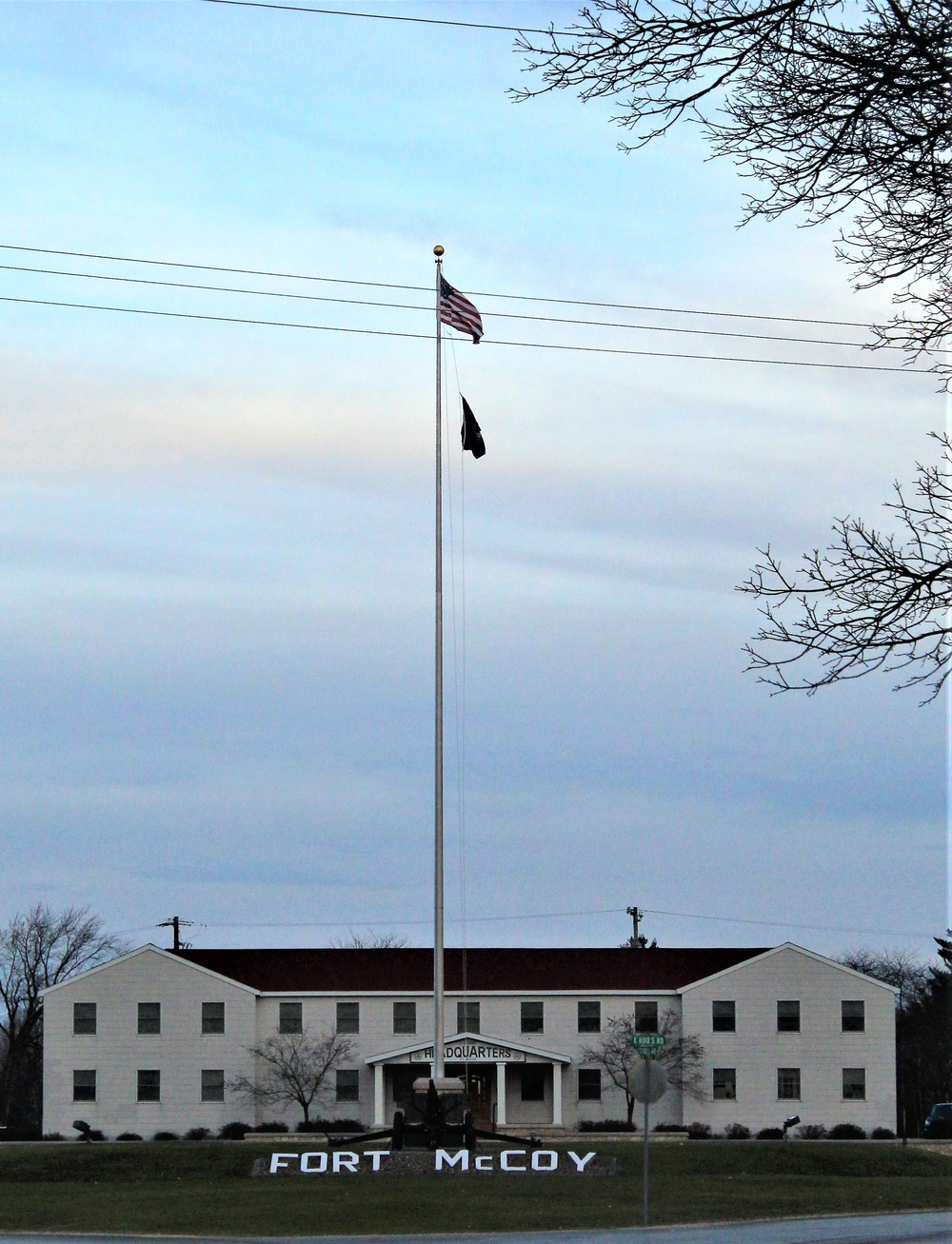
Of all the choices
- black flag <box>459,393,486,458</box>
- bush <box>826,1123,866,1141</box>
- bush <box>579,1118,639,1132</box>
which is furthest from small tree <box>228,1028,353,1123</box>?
black flag <box>459,393,486,458</box>

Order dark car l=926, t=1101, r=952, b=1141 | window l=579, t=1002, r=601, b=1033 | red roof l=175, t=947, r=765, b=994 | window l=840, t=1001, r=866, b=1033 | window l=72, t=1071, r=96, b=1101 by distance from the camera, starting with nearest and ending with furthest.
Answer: window l=840, t=1001, r=866, b=1033
window l=72, t=1071, r=96, b=1101
window l=579, t=1002, r=601, b=1033
red roof l=175, t=947, r=765, b=994
dark car l=926, t=1101, r=952, b=1141

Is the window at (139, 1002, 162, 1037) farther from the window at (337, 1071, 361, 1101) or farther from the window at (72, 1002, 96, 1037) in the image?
the window at (337, 1071, 361, 1101)

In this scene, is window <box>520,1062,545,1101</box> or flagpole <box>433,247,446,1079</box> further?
window <box>520,1062,545,1101</box>

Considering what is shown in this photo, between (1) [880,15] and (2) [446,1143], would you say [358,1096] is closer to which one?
(2) [446,1143]

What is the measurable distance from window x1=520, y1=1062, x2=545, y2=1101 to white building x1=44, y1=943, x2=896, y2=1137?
0.17 ft

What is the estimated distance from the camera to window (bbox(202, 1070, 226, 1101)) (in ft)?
201

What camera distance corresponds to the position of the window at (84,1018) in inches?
2467

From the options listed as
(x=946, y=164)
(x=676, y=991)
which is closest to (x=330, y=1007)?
(x=676, y=991)

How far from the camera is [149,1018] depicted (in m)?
62.4

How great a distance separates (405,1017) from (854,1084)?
55.2 ft

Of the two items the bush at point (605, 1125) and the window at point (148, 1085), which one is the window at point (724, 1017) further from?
the window at point (148, 1085)

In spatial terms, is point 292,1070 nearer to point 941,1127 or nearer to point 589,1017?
point 589,1017

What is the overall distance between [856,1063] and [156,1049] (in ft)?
85.1

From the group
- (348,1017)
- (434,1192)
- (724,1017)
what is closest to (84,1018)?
(348,1017)
